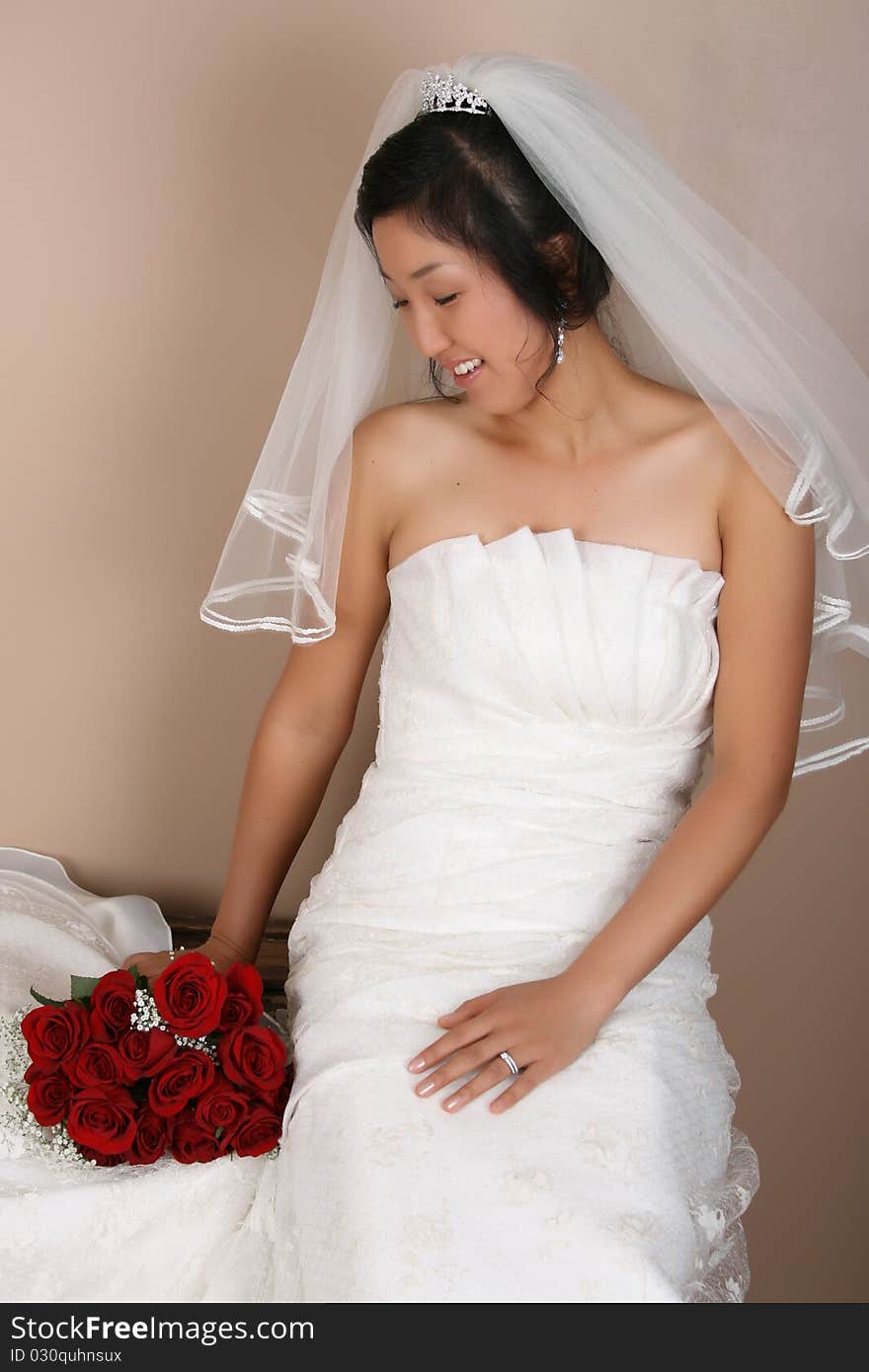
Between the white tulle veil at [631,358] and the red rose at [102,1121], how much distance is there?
73 cm

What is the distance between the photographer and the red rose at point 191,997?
6.14 ft

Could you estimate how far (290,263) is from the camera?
2.60 metres

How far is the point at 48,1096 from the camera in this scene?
1858mm

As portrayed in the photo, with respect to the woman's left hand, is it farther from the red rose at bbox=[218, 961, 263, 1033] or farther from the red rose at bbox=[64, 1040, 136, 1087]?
the red rose at bbox=[64, 1040, 136, 1087]

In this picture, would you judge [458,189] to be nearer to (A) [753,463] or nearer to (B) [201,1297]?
(A) [753,463]

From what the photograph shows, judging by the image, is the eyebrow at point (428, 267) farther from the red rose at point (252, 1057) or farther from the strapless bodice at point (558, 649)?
the red rose at point (252, 1057)

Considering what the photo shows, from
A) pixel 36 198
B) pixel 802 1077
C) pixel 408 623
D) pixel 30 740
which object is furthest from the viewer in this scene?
pixel 802 1077

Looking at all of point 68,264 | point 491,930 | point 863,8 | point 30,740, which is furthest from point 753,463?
point 30,740

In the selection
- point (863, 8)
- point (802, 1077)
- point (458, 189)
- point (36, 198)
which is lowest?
point (802, 1077)

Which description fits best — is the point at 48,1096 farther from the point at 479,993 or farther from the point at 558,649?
the point at 558,649

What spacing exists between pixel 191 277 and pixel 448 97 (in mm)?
757

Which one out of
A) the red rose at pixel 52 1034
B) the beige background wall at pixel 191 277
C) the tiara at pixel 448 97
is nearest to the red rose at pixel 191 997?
the red rose at pixel 52 1034

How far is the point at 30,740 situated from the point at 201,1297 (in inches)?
48.3

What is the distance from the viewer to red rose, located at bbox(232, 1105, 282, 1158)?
1876 mm
